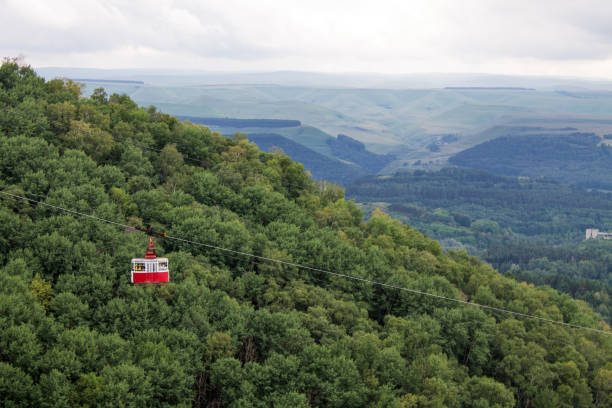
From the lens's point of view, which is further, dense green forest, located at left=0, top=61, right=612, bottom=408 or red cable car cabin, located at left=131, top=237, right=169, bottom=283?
dense green forest, located at left=0, top=61, right=612, bottom=408

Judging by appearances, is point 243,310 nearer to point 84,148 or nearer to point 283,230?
point 283,230

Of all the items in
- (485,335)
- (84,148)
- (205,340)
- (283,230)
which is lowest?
(485,335)

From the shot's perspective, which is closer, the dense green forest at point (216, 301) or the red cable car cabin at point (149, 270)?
the red cable car cabin at point (149, 270)

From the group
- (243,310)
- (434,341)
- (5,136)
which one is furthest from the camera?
(5,136)

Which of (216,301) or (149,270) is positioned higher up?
(149,270)

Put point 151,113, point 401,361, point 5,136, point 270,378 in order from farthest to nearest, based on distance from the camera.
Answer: point 151,113, point 5,136, point 401,361, point 270,378

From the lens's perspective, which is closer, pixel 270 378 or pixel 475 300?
pixel 270 378

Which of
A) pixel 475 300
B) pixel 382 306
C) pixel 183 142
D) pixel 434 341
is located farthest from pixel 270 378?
pixel 183 142

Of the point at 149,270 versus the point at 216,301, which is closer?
the point at 149,270
